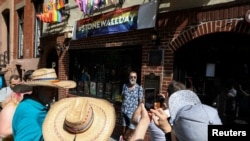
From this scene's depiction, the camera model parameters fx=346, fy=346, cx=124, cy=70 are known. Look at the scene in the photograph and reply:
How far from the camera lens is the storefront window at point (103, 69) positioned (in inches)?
321

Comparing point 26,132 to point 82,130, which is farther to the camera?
point 26,132

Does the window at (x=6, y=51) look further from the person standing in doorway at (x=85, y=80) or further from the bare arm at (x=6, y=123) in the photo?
the bare arm at (x=6, y=123)

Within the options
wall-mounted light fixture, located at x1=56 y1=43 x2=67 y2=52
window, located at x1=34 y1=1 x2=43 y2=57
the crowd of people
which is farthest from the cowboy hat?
window, located at x1=34 y1=1 x2=43 y2=57

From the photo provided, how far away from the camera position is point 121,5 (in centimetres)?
809

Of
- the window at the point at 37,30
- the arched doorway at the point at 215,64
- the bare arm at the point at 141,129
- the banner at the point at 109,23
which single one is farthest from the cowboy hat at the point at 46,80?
the window at the point at 37,30

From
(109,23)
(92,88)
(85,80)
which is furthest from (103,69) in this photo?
(109,23)

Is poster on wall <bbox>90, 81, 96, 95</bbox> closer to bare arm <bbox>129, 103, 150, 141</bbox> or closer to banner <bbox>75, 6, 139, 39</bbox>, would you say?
banner <bbox>75, 6, 139, 39</bbox>

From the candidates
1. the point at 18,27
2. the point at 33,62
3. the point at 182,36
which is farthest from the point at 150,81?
the point at 18,27

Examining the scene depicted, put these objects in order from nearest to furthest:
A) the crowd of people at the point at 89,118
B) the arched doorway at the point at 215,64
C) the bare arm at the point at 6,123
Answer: the crowd of people at the point at 89,118 → the bare arm at the point at 6,123 → the arched doorway at the point at 215,64

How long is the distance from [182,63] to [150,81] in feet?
2.63

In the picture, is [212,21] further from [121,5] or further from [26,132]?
[26,132]

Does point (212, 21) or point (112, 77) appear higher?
point (212, 21)

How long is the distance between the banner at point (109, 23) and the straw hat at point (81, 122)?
16.1 ft

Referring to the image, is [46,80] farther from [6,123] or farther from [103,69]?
[103,69]
